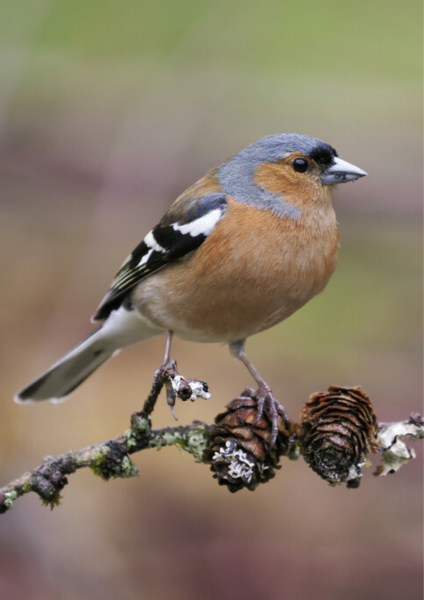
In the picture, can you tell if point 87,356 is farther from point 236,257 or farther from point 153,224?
point 236,257

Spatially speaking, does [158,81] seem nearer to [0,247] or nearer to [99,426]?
[0,247]

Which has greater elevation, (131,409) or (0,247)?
(0,247)

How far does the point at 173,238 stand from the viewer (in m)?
2.66

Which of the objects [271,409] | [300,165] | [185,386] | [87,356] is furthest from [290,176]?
[185,386]

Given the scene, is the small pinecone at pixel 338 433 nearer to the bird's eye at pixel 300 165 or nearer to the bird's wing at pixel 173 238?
the bird's wing at pixel 173 238

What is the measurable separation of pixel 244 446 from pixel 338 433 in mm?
250

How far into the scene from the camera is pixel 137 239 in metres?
3.51

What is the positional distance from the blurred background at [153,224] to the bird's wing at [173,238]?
0.32 meters

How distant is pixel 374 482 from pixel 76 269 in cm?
146

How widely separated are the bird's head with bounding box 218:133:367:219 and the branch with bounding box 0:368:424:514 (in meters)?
0.83

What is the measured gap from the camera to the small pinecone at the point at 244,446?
192cm

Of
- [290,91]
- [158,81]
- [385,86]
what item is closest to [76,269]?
[158,81]

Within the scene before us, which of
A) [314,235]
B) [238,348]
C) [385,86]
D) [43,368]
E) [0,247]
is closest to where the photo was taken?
[314,235]

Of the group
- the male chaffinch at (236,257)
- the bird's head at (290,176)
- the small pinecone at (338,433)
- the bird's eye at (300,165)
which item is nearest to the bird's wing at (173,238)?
the male chaffinch at (236,257)
